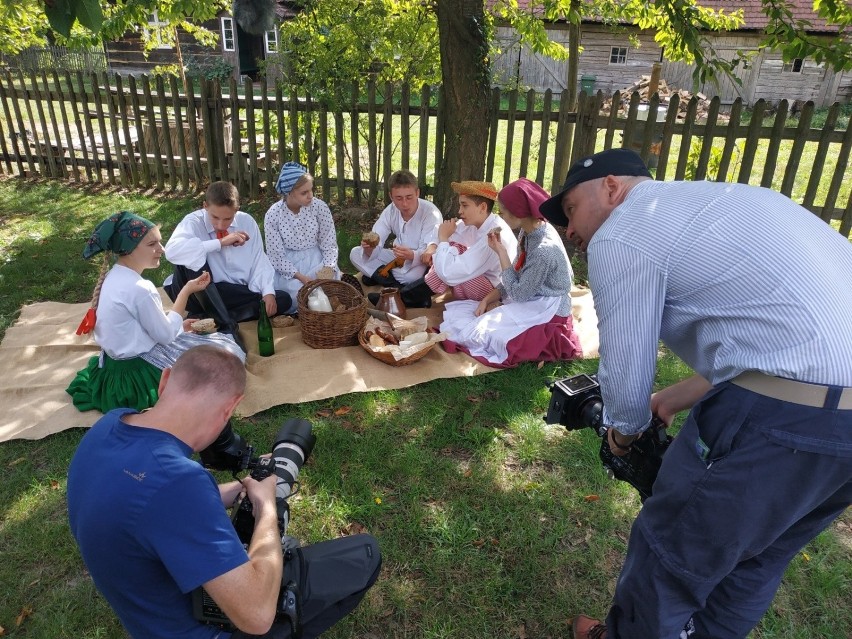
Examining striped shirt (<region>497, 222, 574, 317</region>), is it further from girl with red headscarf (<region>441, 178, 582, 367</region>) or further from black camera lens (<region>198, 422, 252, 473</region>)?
black camera lens (<region>198, 422, 252, 473</region>)

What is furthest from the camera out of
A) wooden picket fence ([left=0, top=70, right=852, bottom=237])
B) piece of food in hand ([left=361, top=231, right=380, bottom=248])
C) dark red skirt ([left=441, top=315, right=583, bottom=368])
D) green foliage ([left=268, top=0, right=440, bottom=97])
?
green foliage ([left=268, top=0, right=440, bottom=97])

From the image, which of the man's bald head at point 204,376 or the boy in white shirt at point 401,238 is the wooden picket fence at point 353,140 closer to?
the boy in white shirt at point 401,238

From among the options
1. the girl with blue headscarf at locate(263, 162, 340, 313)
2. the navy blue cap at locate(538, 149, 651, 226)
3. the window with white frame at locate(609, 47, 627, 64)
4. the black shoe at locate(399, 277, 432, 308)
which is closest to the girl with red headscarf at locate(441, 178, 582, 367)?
the black shoe at locate(399, 277, 432, 308)

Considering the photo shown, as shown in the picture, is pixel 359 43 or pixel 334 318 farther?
pixel 359 43

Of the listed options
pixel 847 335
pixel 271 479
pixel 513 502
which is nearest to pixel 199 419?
pixel 271 479

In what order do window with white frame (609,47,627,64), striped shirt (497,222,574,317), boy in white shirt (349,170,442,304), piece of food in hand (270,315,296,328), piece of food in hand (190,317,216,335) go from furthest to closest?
window with white frame (609,47,627,64), boy in white shirt (349,170,442,304), piece of food in hand (270,315,296,328), striped shirt (497,222,574,317), piece of food in hand (190,317,216,335)

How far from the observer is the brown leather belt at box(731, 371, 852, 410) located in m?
1.49

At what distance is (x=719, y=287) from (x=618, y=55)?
21.2m

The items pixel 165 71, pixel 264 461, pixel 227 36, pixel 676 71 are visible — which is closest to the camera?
pixel 264 461

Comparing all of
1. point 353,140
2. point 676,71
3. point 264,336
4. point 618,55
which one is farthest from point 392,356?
point 618,55

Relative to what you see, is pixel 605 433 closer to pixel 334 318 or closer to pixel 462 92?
pixel 334 318

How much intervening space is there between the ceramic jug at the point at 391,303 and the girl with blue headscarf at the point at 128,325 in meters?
1.64

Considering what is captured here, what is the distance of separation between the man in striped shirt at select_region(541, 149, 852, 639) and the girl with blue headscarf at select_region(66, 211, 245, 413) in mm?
2709

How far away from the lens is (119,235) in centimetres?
333
